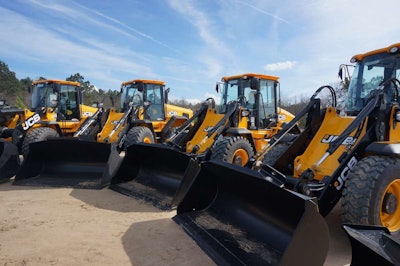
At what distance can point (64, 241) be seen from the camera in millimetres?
3877

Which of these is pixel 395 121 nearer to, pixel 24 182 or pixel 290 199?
pixel 290 199

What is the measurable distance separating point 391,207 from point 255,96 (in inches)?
194

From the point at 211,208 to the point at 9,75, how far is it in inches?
1553

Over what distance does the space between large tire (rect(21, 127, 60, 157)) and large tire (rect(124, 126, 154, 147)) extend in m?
2.11

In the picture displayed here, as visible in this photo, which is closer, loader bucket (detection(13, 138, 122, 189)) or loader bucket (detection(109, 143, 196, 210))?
loader bucket (detection(109, 143, 196, 210))

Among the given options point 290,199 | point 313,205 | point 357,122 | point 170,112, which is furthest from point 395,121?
point 170,112

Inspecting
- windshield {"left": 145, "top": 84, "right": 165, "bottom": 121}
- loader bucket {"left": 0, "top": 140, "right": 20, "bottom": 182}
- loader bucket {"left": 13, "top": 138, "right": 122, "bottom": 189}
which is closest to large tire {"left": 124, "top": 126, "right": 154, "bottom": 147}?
loader bucket {"left": 13, "top": 138, "right": 122, "bottom": 189}

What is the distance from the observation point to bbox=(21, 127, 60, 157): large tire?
8219 millimetres

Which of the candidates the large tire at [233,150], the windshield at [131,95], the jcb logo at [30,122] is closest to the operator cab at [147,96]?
the windshield at [131,95]

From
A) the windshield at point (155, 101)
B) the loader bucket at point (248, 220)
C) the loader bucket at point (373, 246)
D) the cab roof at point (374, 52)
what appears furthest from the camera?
the windshield at point (155, 101)

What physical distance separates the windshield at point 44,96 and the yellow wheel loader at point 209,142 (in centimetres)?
473

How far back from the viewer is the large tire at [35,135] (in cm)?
822

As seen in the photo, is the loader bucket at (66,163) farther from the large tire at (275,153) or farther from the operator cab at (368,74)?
the operator cab at (368,74)

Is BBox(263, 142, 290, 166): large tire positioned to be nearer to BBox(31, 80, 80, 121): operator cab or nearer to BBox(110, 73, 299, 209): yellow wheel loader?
BBox(110, 73, 299, 209): yellow wheel loader
